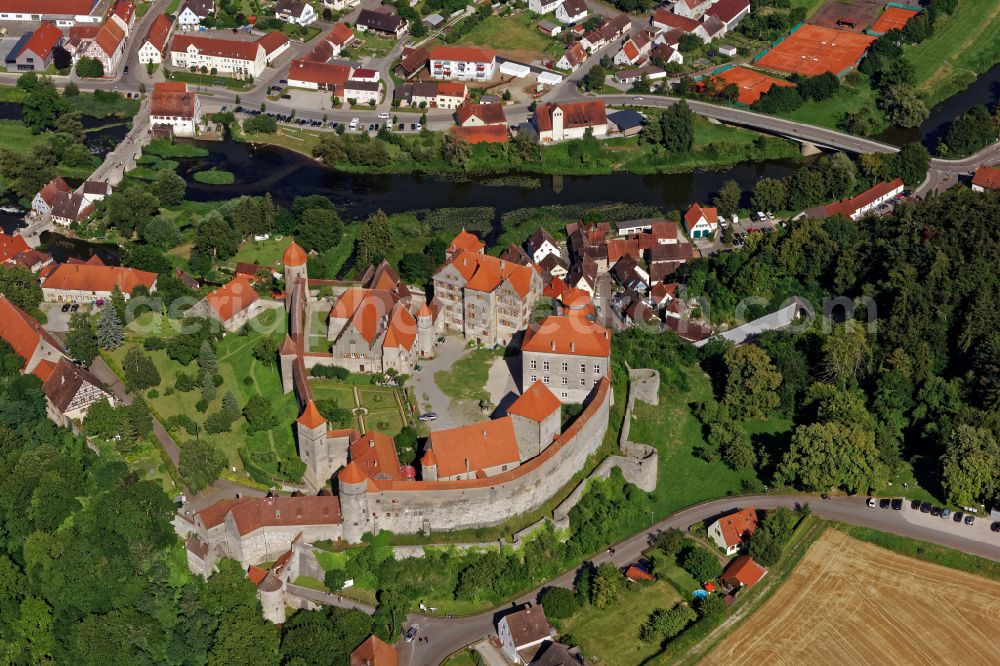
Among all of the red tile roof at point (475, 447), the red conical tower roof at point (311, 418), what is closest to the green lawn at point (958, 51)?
the red tile roof at point (475, 447)

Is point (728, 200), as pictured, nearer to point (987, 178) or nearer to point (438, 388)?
point (987, 178)

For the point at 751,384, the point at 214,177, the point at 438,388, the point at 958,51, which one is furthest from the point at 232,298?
the point at 958,51

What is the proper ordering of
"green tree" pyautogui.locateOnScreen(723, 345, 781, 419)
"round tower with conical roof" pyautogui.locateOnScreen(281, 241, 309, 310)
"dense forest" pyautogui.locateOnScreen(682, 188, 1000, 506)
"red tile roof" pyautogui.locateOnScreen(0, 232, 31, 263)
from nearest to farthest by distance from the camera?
"dense forest" pyautogui.locateOnScreen(682, 188, 1000, 506), "green tree" pyautogui.locateOnScreen(723, 345, 781, 419), "round tower with conical roof" pyautogui.locateOnScreen(281, 241, 309, 310), "red tile roof" pyautogui.locateOnScreen(0, 232, 31, 263)

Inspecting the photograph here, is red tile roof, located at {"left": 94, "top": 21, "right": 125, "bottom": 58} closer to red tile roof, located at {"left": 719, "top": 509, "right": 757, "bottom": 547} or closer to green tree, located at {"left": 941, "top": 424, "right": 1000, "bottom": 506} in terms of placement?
red tile roof, located at {"left": 719, "top": 509, "right": 757, "bottom": 547}

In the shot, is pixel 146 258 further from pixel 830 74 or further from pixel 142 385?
pixel 830 74

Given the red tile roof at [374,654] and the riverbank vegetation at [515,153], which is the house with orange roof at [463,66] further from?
the red tile roof at [374,654]

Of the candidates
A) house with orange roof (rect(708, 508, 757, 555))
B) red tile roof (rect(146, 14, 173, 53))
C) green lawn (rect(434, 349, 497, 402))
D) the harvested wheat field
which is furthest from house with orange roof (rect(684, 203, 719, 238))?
red tile roof (rect(146, 14, 173, 53))
